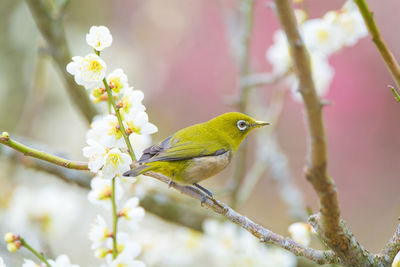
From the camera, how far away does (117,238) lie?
1555 mm

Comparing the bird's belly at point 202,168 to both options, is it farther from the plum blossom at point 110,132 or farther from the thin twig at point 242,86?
the thin twig at point 242,86

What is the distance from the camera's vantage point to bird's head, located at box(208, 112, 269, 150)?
7.49ft

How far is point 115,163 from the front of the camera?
1.38 meters

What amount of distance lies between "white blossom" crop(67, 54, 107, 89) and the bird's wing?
0.43m

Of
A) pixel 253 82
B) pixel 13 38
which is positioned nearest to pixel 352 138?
pixel 253 82

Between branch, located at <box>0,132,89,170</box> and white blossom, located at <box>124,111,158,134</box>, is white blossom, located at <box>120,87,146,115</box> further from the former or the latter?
branch, located at <box>0,132,89,170</box>

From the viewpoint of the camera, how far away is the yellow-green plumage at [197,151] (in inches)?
73.5

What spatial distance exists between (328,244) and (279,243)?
16cm

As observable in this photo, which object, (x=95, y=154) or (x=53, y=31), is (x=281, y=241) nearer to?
(x=95, y=154)

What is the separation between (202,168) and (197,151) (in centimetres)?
A: 9

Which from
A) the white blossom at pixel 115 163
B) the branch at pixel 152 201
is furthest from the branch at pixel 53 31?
the white blossom at pixel 115 163

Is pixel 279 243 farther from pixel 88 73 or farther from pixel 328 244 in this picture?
pixel 88 73

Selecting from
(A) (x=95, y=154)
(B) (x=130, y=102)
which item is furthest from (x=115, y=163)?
(B) (x=130, y=102)

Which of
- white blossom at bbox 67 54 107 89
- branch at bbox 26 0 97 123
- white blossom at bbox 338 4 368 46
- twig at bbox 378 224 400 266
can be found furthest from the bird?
branch at bbox 26 0 97 123
